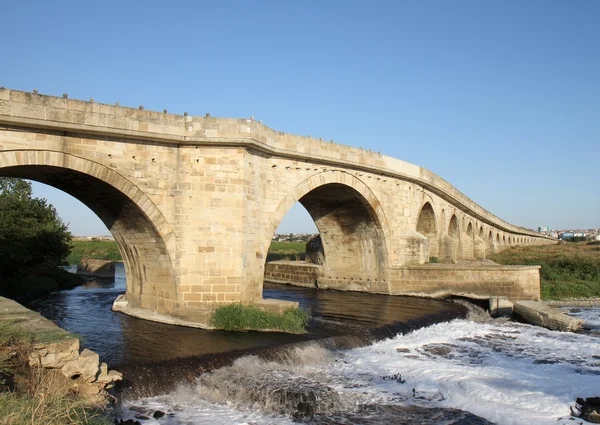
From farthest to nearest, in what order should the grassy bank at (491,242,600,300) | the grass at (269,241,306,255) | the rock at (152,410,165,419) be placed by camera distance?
1. the grass at (269,241,306,255)
2. the grassy bank at (491,242,600,300)
3. the rock at (152,410,165,419)

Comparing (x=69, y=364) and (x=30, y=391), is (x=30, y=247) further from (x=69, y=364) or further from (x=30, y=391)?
(x=30, y=391)

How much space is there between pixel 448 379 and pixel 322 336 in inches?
Answer: 117

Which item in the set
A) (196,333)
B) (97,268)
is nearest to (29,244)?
(97,268)

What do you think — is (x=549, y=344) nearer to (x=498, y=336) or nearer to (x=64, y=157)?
(x=498, y=336)

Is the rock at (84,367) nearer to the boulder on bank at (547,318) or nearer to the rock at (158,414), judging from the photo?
the rock at (158,414)

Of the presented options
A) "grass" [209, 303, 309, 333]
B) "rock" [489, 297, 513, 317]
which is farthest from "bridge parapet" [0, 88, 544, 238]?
"rock" [489, 297, 513, 317]

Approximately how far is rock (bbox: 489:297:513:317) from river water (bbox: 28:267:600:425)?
82.0 inches

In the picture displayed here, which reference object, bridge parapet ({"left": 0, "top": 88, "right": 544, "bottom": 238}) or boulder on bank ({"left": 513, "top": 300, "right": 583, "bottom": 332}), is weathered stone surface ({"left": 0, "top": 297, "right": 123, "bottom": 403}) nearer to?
bridge parapet ({"left": 0, "top": 88, "right": 544, "bottom": 238})

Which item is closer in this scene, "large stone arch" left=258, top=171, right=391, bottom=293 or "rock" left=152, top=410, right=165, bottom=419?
"rock" left=152, top=410, right=165, bottom=419

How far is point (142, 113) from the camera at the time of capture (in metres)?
10.8

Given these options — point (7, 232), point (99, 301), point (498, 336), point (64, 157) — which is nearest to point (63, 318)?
point (99, 301)

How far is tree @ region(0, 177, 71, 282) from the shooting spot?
17.8m

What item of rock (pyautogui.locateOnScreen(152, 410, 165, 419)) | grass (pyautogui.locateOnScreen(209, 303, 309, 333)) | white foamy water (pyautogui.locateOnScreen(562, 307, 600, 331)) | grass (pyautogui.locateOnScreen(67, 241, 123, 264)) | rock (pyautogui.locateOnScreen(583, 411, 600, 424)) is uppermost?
grass (pyautogui.locateOnScreen(67, 241, 123, 264))

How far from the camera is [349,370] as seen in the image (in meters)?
8.77
